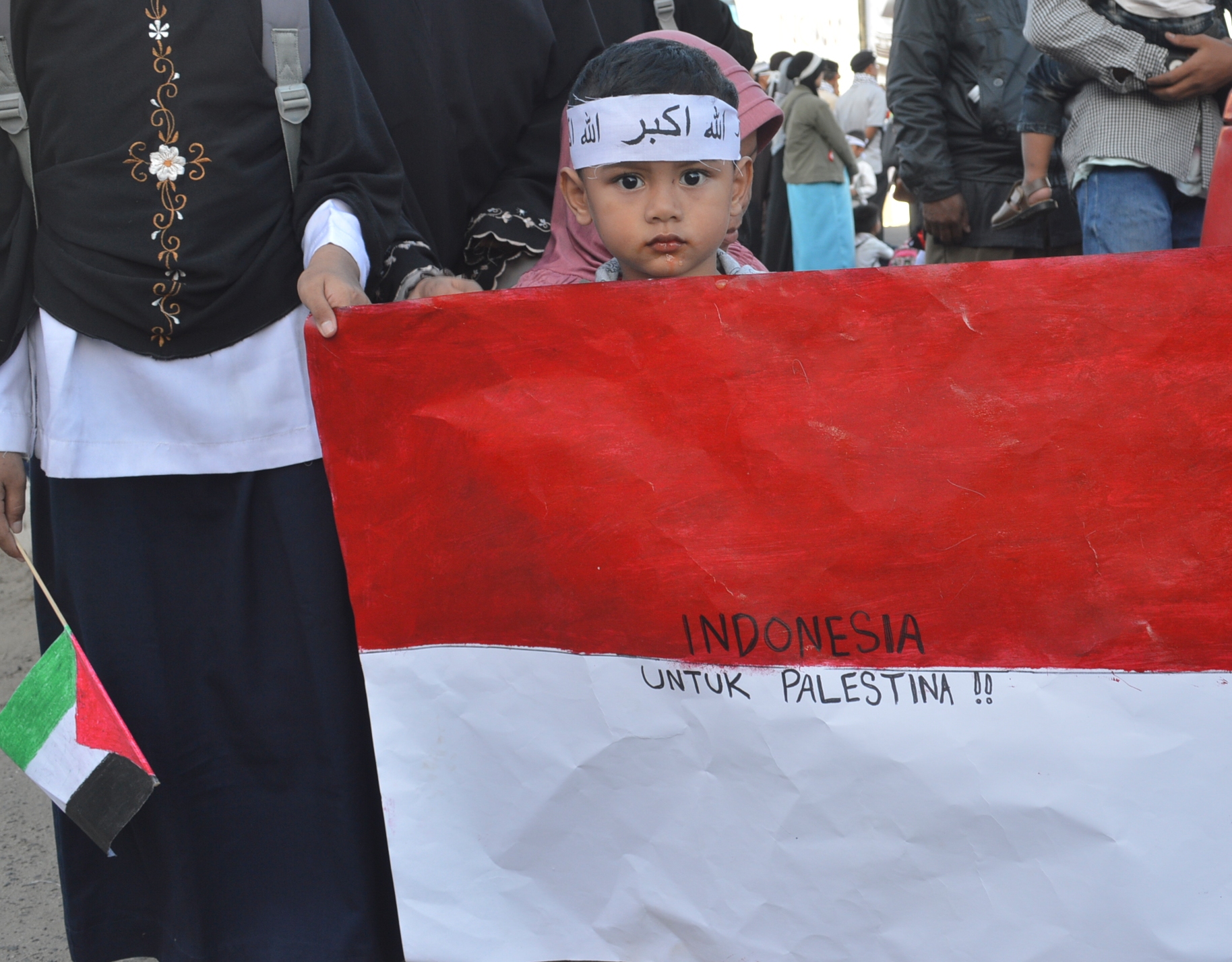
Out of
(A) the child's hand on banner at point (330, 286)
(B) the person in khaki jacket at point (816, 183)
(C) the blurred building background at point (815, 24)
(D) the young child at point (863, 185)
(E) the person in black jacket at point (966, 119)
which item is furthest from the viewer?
(C) the blurred building background at point (815, 24)

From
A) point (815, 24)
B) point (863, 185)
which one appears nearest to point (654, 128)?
point (863, 185)

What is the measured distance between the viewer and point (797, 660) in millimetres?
1494

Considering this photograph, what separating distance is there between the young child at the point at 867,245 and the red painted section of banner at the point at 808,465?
643 centimetres

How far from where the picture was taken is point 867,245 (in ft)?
27.7

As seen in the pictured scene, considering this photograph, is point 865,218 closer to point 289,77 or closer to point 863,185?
point 863,185

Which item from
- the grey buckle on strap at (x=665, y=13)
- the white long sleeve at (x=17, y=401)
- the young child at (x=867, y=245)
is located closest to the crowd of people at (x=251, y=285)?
the white long sleeve at (x=17, y=401)

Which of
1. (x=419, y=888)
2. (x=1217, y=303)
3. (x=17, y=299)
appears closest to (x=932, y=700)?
→ (x=1217, y=303)

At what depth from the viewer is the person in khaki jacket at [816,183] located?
22.6 feet

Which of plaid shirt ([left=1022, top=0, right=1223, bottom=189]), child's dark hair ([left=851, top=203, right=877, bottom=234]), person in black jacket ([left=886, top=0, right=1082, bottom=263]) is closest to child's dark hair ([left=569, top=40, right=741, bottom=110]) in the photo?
plaid shirt ([left=1022, top=0, right=1223, bottom=189])

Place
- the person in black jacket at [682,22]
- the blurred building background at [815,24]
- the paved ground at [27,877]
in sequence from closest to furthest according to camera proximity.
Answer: the paved ground at [27,877] < the person in black jacket at [682,22] < the blurred building background at [815,24]

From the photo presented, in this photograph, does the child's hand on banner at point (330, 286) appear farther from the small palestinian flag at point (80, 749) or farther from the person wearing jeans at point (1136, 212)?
the person wearing jeans at point (1136, 212)

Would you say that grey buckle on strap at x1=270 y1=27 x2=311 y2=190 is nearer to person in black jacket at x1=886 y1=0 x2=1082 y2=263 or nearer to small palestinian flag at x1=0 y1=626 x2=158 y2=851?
small palestinian flag at x1=0 y1=626 x2=158 y2=851

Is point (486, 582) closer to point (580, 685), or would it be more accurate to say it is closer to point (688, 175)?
point (580, 685)

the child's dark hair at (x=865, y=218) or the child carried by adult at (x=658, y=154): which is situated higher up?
the child carried by adult at (x=658, y=154)
